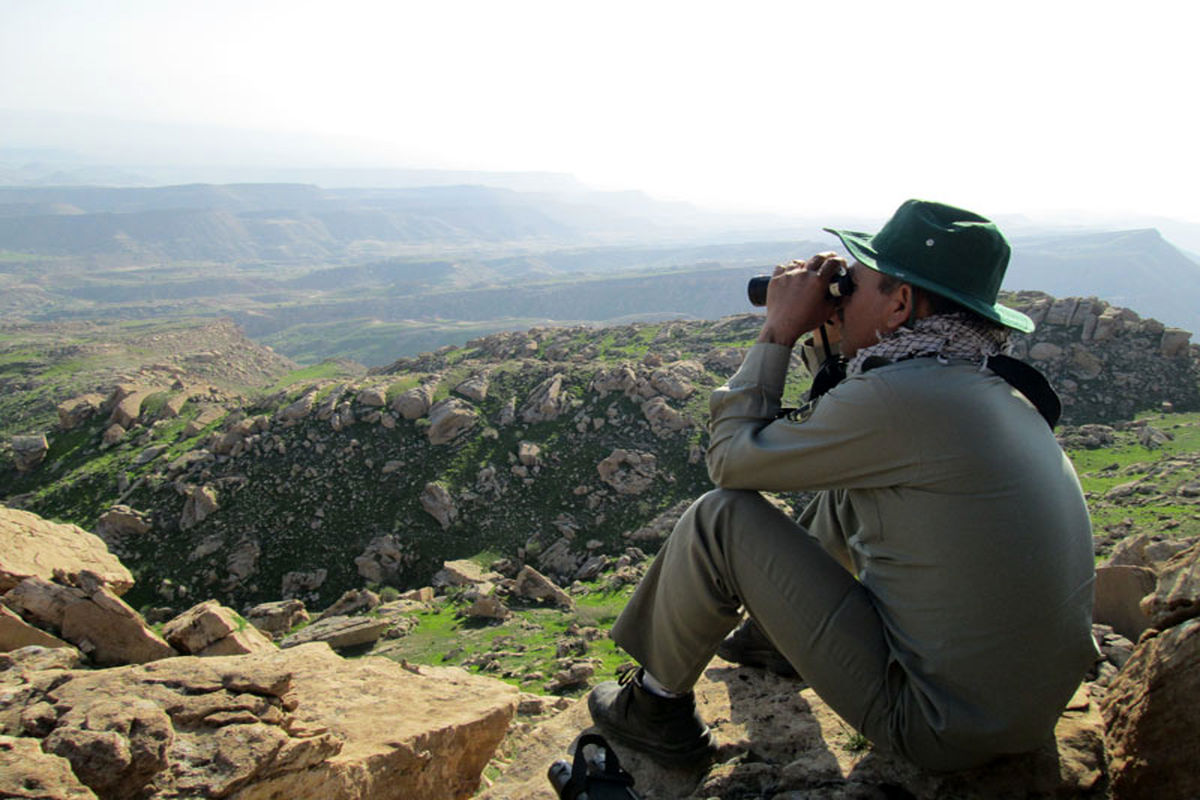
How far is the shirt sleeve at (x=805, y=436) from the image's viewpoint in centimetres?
297

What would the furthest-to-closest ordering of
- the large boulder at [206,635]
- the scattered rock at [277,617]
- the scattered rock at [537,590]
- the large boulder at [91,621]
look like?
the scattered rock at [537,590]
the scattered rock at [277,617]
the large boulder at [206,635]
the large boulder at [91,621]

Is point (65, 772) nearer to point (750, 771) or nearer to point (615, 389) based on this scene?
point (750, 771)

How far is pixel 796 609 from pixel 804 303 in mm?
1611

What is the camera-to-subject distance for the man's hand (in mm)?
3752

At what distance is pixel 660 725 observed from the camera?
4.10 metres

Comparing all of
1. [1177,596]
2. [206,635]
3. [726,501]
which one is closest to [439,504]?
[206,635]

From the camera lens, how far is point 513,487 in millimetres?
20531

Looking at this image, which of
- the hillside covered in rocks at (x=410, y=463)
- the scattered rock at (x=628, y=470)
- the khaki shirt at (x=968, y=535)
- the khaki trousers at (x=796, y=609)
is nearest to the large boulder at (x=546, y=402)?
the hillside covered in rocks at (x=410, y=463)

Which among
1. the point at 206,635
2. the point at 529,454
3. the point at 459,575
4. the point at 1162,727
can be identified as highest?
the point at 1162,727

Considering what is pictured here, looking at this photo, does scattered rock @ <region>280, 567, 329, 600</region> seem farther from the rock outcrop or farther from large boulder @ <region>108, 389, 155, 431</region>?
the rock outcrop

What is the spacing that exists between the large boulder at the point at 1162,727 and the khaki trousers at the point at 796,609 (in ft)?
2.89

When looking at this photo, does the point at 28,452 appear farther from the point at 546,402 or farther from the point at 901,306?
the point at 901,306

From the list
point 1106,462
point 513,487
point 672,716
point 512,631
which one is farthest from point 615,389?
point 672,716

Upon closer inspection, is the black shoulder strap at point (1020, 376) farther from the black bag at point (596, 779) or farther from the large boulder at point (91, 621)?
the large boulder at point (91, 621)
